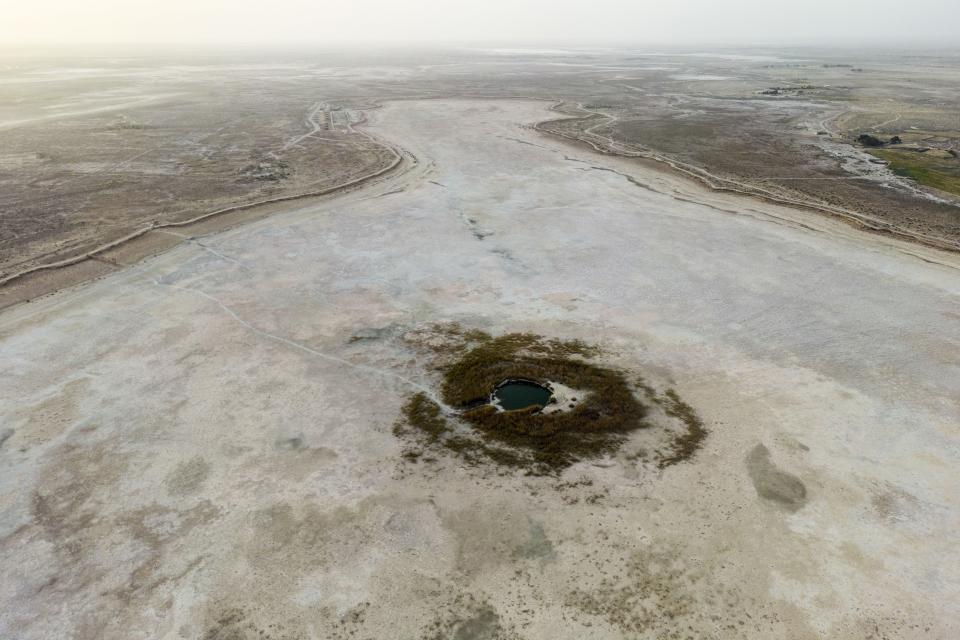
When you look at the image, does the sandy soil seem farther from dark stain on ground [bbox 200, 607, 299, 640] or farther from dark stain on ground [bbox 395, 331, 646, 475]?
dark stain on ground [bbox 395, 331, 646, 475]

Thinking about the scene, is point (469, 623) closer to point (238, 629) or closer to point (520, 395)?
point (238, 629)

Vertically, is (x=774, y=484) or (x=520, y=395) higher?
(x=520, y=395)

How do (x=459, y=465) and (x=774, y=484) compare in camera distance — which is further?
(x=459, y=465)

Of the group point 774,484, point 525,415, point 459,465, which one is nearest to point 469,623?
point 459,465

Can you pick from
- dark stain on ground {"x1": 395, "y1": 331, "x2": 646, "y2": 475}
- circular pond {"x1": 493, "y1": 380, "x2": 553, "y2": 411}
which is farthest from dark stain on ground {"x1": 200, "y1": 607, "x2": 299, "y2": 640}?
circular pond {"x1": 493, "y1": 380, "x2": 553, "y2": 411}

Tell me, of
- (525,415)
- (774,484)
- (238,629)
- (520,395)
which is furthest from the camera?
(520,395)

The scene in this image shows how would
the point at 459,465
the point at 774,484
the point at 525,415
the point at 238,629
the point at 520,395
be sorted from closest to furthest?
the point at 238,629 → the point at 774,484 → the point at 459,465 → the point at 525,415 → the point at 520,395

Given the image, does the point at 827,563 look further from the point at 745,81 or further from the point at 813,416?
the point at 745,81

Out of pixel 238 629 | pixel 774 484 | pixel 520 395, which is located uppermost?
pixel 520 395
